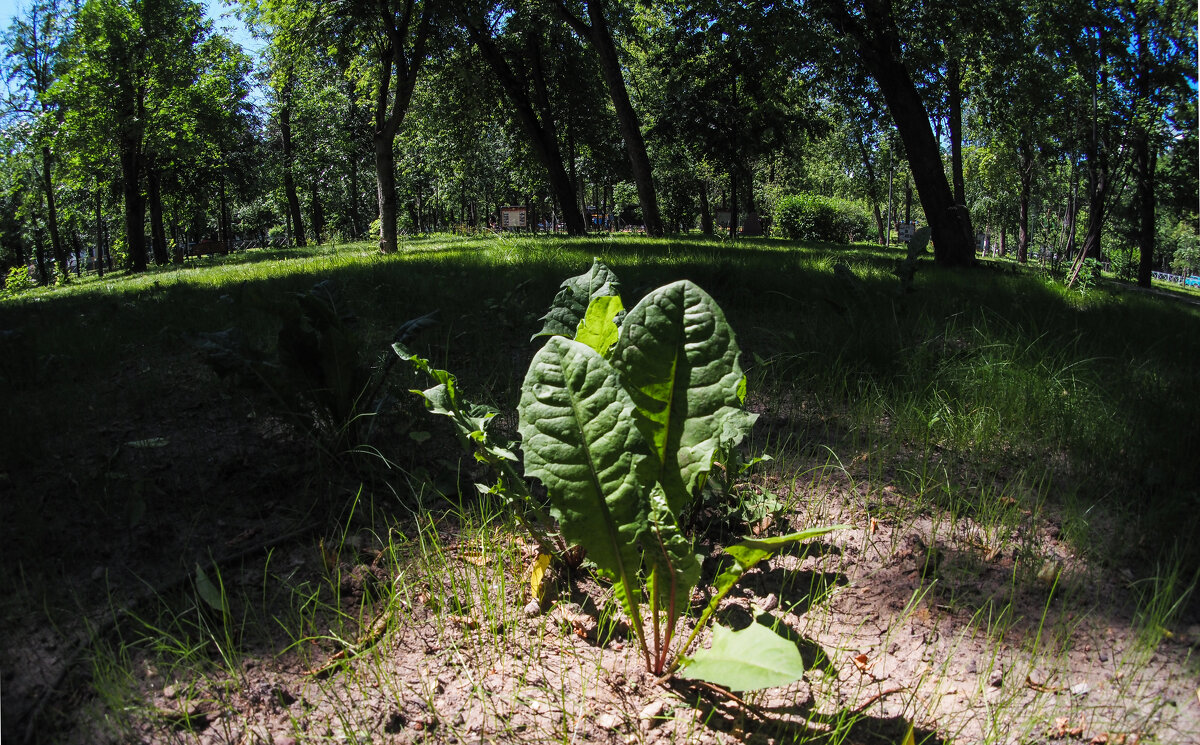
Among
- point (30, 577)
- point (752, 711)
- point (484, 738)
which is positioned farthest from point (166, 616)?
point (752, 711)

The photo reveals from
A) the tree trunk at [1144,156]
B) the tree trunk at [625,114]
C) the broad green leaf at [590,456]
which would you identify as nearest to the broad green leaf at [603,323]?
the broad green leaf at [590,456]

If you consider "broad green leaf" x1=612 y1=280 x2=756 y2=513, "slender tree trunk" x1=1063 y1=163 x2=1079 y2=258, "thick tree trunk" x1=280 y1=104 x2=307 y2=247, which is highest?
"thick tree trunk" x1=280 y1=104 x2=307 y2=247

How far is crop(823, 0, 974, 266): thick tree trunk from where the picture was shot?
712 centimetres

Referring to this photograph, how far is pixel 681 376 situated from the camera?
1412 mm

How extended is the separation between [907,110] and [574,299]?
22.6 feet

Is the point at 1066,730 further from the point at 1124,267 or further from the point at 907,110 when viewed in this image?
the point at 1124,267

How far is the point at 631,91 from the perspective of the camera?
29.1 m

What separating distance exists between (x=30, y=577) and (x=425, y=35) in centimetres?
896

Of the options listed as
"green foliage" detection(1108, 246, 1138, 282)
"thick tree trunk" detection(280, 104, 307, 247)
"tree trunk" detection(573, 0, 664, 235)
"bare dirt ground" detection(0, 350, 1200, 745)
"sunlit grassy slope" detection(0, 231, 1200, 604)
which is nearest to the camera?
"bare dirt ground" detection(0, 350, 1200, 745)

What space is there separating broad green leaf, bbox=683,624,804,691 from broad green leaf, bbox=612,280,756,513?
376 mm

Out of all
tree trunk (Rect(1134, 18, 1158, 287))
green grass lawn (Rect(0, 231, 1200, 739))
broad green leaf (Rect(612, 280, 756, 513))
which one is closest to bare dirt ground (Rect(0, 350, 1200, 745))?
green grass lawn (Rect(0, 231, 1200, 739))

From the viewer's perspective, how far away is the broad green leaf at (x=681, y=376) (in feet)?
4.52

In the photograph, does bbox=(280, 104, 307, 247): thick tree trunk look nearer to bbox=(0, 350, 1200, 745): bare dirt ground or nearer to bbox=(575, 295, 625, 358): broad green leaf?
bbox=(0, 350, 1200, 745): bare dirt ground

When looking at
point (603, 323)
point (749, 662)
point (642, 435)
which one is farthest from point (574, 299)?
point (749, 662)
